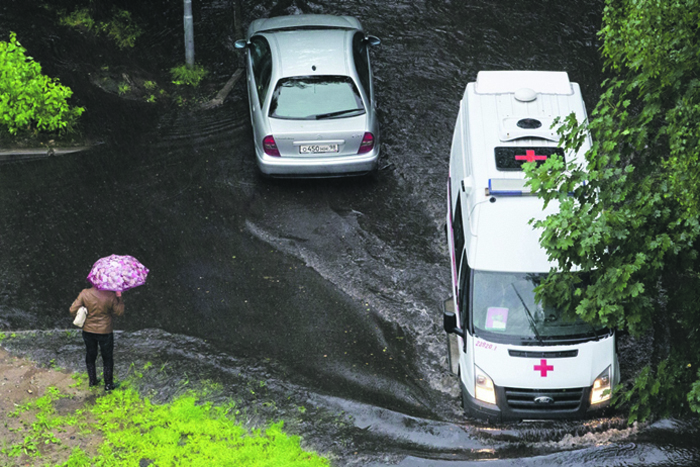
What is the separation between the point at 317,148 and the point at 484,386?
16.3 feet

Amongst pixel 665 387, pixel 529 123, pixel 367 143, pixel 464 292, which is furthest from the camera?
pixel 367 143

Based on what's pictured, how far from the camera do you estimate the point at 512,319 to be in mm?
8664

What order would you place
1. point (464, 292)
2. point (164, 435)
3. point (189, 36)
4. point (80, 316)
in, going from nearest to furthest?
point (164, 435)
point (80, 316)
point (464, 292)
point (189, 36)

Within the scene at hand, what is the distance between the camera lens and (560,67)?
16.0 m

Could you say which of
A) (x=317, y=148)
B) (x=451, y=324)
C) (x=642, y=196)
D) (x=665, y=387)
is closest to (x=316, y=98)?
(x=317, y=148)

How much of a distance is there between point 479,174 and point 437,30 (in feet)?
27.5

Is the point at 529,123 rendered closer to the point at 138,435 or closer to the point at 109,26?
the point at 138,435

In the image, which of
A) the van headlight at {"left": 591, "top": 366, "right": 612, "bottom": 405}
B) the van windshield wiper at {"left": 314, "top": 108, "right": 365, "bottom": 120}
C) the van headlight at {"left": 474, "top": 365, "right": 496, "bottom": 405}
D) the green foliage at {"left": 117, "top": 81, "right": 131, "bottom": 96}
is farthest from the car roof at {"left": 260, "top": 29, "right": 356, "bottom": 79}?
the van headlight at {"left": 591, "top": 366, "right": 612, "bottom": 405}

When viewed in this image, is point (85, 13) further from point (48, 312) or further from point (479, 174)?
point (479, 174)

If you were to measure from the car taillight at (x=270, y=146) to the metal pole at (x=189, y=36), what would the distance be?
4087 mm

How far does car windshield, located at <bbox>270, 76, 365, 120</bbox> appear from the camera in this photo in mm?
12086

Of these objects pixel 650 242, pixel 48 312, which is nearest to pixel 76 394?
pixel 48 312

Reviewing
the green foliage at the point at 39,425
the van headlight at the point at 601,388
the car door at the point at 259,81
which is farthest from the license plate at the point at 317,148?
the van headlight at the point at 601,388

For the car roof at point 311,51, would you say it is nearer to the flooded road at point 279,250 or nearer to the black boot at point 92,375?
the flooded road at point 279,250
